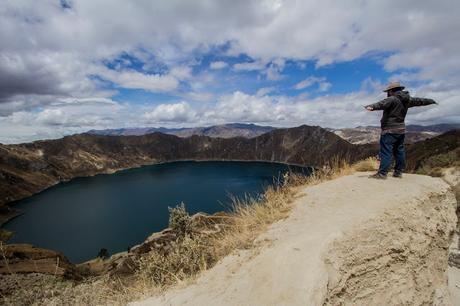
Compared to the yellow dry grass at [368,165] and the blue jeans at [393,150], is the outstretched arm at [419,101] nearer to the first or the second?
the blue jeans at [393,150]

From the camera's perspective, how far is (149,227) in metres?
76.2

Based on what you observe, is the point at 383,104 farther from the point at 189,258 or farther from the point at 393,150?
the point at 189,258

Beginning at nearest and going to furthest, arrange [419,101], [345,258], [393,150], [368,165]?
[345,258] → [419,101] → [393,150] → [368,165]

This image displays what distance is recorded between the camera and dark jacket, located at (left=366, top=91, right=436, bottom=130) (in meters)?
8.08

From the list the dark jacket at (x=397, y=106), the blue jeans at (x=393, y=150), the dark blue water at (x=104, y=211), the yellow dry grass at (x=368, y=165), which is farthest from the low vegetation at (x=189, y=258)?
the dark blue water at (x=104, y=211)

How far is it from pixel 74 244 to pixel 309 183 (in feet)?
246

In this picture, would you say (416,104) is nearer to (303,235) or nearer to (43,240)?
(303,235)

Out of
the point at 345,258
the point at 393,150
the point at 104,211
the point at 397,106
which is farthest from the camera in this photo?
the point at 104,211

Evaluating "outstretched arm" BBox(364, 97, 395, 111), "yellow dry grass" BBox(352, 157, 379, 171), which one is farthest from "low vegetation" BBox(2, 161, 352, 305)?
"yellow dry grass" BBox(352, 157, 379, 171)

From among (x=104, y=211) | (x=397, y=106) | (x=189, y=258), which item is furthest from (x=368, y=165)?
(x=104, y=211)

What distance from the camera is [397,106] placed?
8148 mm

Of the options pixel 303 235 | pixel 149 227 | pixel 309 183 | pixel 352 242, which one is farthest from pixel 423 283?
pixel 149 227

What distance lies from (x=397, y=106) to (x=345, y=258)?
5.64 meters

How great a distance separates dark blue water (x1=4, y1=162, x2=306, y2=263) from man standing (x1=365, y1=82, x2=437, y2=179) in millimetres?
35562
